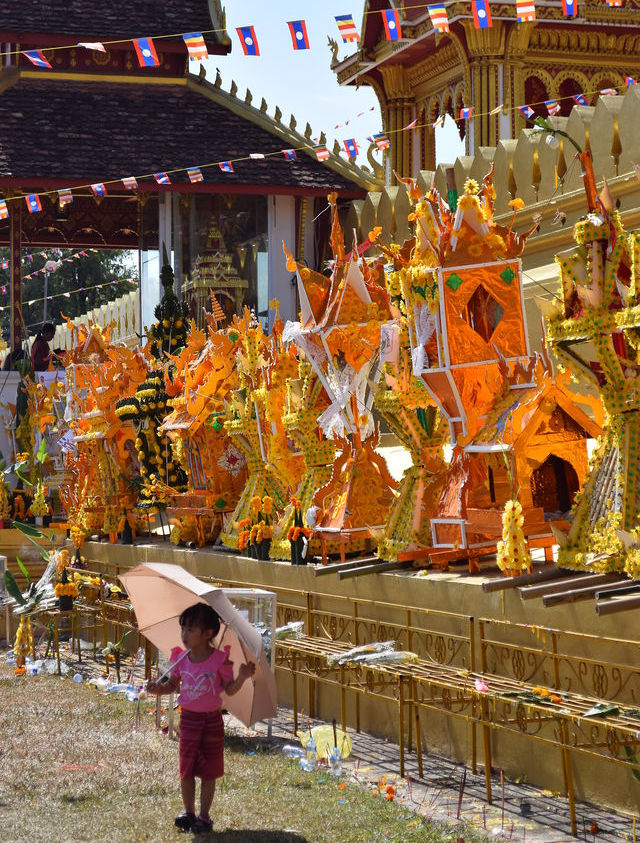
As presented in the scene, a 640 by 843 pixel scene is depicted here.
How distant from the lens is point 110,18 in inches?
856

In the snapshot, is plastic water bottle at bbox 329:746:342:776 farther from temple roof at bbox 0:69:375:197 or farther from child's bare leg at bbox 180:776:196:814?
temple roof at bbox 0:69:375:197

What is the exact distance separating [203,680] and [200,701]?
0.31 ft

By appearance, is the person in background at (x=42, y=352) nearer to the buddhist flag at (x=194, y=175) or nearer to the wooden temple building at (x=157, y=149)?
the wooden temple building at (x=157, y=149)

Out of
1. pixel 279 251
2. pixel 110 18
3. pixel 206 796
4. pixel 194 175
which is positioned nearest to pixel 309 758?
pixel 206 796

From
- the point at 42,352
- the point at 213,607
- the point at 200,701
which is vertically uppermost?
the point at 42,352

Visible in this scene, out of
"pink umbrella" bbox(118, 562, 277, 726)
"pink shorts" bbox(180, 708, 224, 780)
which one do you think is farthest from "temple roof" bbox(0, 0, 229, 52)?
"pink shorts" bbox(180, 708, 224, 780)

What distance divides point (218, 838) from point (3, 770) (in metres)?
1.95

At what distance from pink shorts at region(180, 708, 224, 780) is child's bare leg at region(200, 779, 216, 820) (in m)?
0.03

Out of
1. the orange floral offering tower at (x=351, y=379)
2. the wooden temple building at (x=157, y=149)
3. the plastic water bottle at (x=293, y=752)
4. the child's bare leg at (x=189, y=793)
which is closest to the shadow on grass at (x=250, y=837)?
the child's bare leg at (x=189, y=793)

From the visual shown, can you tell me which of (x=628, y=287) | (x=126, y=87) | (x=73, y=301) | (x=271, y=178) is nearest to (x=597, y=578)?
(x=628, y=287)

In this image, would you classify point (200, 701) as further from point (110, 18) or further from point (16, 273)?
point (110, 18)

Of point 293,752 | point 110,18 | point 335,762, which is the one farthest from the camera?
point 110,18

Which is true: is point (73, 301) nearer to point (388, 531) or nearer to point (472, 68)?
point (472, 68)

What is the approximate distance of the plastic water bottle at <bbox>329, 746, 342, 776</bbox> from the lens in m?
7.49
